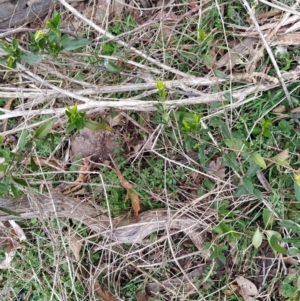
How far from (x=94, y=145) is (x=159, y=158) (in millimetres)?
340

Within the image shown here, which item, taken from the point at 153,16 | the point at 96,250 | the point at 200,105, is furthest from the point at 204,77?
the point at 96,250

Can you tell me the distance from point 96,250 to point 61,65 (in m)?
0.90

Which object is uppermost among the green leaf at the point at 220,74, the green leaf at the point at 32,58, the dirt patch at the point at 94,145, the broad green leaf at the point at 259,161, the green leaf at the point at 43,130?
the green leaf at the point at 32,58

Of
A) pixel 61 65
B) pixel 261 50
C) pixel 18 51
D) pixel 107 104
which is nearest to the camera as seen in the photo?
pixel 18 51

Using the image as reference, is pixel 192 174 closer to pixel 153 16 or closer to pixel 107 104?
pixel 107 104

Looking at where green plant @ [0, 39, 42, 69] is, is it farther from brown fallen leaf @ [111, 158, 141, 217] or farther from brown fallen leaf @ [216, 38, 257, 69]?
brown fallen leaf @ [216, 38, 257, 69]

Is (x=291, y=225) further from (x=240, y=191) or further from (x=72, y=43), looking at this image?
(x=72, y=43)

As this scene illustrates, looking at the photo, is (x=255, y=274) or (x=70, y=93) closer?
(x=70, y=93)

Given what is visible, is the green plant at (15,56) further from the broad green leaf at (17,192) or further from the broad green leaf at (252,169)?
the broad green leaf at (252,169)

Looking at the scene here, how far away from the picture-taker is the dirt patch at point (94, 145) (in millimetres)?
2223

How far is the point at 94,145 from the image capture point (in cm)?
224

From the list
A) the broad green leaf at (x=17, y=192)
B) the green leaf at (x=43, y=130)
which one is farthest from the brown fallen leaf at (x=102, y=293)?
the green leaf at (x=43, y=130)

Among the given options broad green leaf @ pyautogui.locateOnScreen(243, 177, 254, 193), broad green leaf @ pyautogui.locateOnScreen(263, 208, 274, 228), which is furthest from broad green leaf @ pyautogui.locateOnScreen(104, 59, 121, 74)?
broad green leaf @ pyautogui.locateOnScreen(263, 208, 274, 228)

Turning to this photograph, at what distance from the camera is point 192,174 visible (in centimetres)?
210
